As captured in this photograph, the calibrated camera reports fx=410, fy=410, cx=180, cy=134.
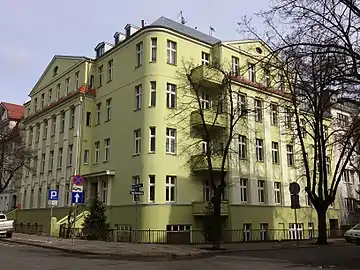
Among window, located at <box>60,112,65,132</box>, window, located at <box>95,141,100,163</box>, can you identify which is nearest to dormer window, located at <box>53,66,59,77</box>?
window, located at <box>60,112,65,132</box>

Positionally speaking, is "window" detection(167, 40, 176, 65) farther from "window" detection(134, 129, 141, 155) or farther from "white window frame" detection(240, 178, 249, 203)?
"white window frame" detection(240, 178, 249, 203)

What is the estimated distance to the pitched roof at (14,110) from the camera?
57250 mm

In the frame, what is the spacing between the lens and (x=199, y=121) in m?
30.3

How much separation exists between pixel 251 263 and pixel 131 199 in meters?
15.2

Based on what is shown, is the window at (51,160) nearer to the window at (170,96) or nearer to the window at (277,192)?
the window at (170,96)

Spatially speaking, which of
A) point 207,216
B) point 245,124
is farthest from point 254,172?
point 207,216

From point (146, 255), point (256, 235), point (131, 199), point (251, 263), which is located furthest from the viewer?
point (256, 235)

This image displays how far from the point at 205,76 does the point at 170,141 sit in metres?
5.39

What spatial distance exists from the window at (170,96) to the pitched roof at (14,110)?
108 ft

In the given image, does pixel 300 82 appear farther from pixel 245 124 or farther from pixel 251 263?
pixel 245 124

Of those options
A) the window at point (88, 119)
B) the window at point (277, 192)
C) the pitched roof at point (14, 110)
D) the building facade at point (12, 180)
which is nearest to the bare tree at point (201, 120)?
the window at point (277, 192)

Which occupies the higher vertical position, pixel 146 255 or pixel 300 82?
pixel 300 82

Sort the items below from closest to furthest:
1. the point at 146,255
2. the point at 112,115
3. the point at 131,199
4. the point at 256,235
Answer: the point at 146,255 → the point at 131,199 → the point at 256,235 → the point at 112,115

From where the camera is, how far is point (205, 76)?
1180 inches
